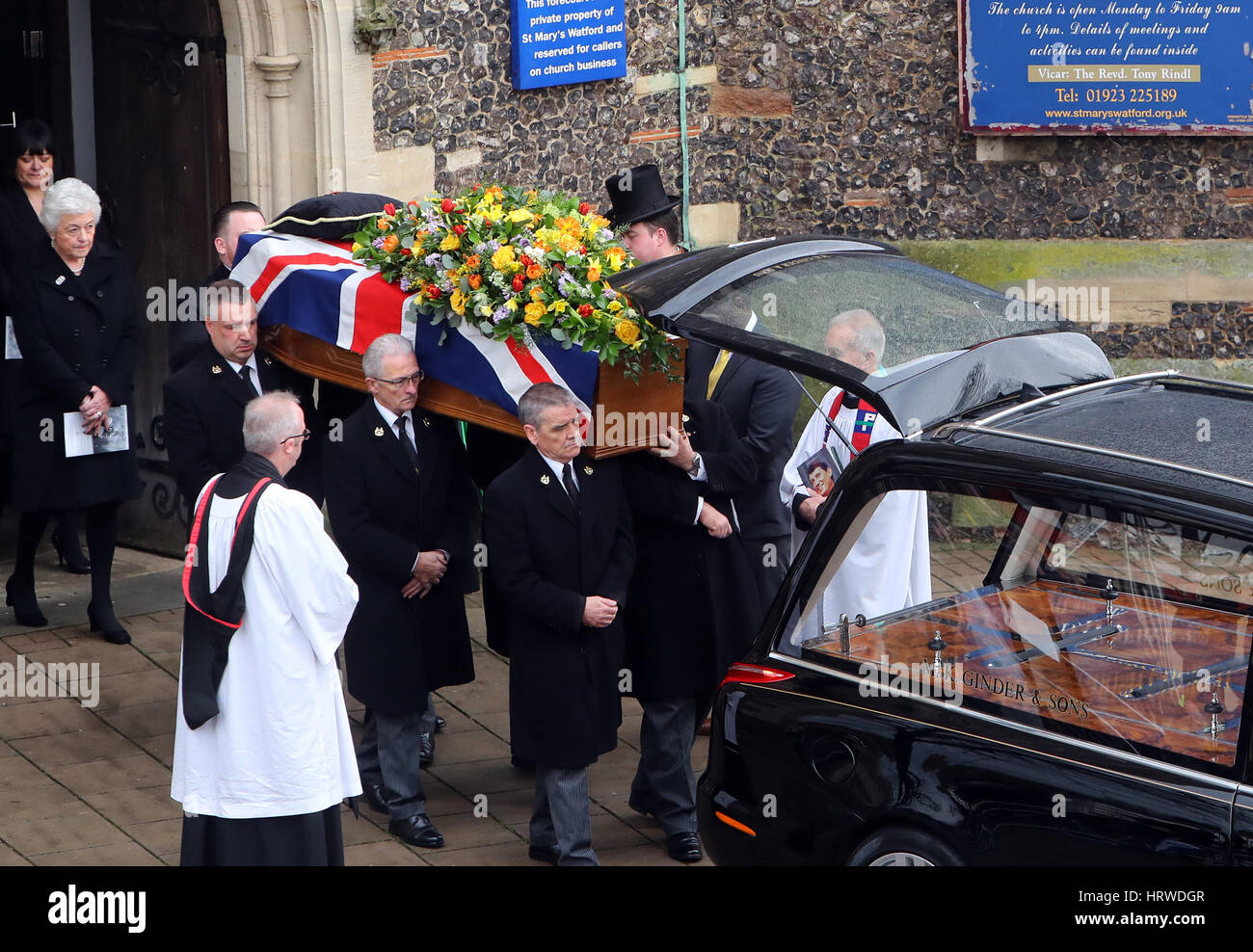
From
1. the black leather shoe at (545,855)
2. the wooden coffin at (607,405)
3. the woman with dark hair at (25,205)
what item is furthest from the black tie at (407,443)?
the woman with dark hair at (25,205)

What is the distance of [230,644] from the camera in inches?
196

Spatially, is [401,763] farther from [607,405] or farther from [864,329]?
[864,329]

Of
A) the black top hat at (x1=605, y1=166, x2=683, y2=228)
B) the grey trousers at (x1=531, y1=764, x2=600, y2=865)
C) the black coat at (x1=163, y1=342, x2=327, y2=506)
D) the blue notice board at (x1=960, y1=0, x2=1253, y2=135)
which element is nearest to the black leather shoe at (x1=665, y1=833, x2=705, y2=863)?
the grey trousers at (x1=531, y1=764, x2=600, y2=865)

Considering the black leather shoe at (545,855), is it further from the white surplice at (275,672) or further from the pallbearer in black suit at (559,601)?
the white surplice at (275,672)

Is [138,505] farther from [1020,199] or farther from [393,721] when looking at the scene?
[1020,199]

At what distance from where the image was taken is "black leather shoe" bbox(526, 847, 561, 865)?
5.79 m

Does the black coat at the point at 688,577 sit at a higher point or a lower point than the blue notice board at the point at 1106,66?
lower

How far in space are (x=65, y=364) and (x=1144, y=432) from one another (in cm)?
503

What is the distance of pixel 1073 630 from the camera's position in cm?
479

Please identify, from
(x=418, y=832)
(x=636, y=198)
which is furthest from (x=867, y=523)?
(x=636, y=198)

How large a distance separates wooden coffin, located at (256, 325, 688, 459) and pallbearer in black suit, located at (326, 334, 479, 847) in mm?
140

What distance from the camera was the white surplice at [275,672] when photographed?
4.94m

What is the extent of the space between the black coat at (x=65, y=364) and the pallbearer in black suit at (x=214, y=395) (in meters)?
1.23

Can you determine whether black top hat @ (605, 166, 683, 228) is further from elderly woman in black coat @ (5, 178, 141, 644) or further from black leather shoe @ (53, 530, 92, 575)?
black leather shoe @ (53, 530, 92, 575)
